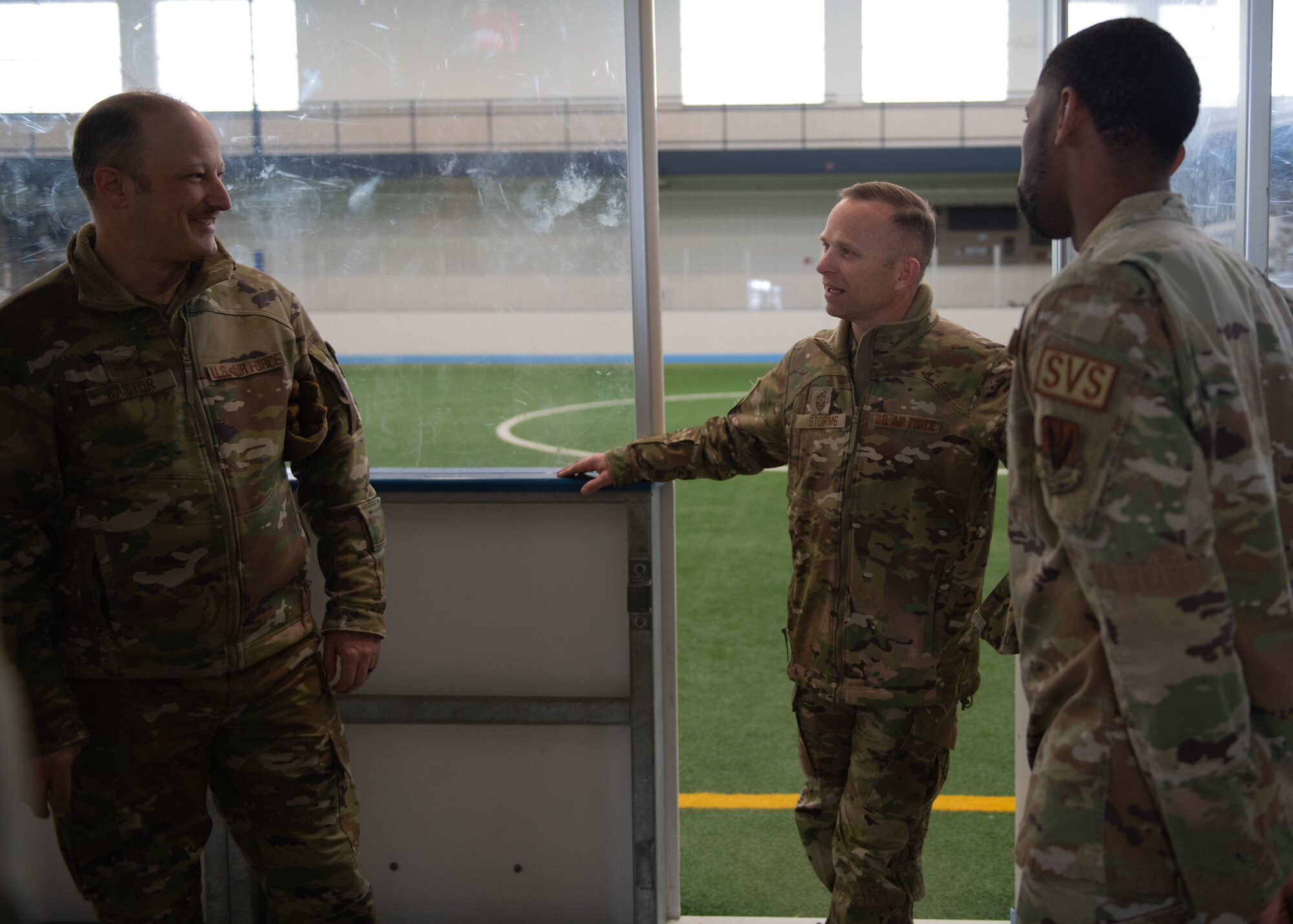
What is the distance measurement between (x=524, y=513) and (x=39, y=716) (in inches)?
43.4

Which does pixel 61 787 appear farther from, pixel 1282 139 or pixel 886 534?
pixel 1282 139

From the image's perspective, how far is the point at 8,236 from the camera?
236 cm

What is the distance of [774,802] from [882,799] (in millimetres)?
1299

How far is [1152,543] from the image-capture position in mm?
1052

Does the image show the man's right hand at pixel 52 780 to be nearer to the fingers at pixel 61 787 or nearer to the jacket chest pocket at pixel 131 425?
the fingers at pixel 61 787

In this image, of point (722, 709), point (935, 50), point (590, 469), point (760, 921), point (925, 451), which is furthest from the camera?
point (935, 50)

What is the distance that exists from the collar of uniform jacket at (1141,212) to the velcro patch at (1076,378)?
0.16 m

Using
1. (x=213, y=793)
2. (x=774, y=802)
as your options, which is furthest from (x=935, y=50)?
(x=213, y=793)

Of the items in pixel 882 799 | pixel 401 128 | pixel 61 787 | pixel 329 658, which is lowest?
pixel 882 799

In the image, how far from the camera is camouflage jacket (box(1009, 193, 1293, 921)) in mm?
1052

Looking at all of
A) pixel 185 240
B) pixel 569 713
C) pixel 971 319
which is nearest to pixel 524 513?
pixel 569 713

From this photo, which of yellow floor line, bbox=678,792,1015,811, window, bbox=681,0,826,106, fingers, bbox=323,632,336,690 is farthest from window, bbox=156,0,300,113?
window, bbox=681,0,826,106

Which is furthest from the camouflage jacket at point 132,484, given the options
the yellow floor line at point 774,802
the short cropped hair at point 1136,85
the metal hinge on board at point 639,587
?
the yellow floor line at point 774,802

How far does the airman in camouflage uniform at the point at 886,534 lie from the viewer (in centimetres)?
201
